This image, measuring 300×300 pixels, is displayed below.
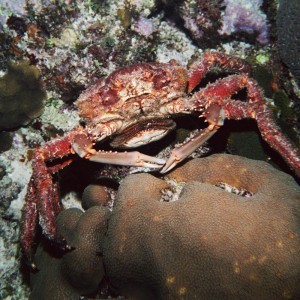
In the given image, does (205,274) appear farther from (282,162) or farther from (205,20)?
(205,20)

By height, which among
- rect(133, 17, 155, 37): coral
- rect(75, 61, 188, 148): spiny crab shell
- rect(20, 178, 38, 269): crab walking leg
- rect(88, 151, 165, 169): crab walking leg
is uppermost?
rect(133, 17, 155, 37): coral

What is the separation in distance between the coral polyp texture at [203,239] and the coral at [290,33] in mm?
1174

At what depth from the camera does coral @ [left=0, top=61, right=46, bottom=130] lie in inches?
189

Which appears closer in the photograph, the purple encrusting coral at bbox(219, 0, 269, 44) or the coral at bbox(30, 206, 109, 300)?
the coral at bbox(30, 206, 109, 300)

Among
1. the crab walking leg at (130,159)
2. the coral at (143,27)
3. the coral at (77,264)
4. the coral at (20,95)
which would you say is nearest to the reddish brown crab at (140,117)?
the crab walking leg at (130,159)

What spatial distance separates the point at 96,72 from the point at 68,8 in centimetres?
99

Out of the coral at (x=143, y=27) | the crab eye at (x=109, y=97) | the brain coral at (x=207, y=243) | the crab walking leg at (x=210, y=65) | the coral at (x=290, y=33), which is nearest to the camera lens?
the brain coral at (x=207, y=243)

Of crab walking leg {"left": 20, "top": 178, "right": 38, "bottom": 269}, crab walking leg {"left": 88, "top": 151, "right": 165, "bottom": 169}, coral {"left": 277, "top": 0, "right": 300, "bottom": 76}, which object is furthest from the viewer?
Result: crab walking leg {"left": 20, "top": 178, "right": 38, "bottom": 269}

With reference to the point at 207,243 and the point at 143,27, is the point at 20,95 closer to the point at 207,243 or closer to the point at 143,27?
the point at 143,27

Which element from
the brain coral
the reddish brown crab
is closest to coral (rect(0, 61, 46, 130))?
the reddish brown crab

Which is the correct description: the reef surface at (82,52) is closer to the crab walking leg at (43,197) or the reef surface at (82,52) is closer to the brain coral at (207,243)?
the crab walking leg at (43,197)

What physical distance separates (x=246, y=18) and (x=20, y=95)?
3571 millimetres

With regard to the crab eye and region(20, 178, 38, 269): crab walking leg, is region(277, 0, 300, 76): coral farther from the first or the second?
region(20, 178, 38, 269): crab walking leg

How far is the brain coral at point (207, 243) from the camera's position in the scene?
2746 mm
